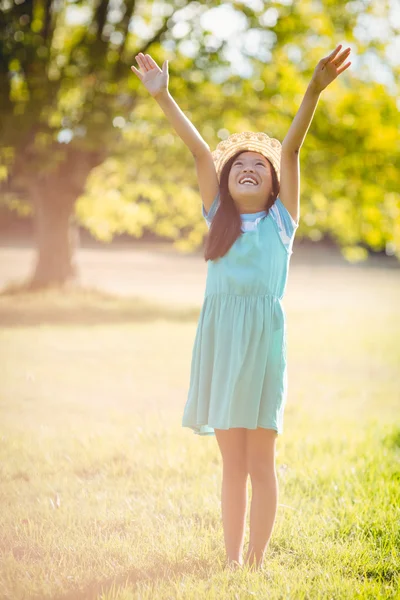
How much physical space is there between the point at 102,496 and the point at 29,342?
6147mm

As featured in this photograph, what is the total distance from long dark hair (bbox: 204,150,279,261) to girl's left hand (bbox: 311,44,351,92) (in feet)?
1.32

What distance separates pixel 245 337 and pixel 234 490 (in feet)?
2.07

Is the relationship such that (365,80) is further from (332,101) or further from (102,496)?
(102,496)

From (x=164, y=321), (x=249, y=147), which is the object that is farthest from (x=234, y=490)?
(x=164, y=321)

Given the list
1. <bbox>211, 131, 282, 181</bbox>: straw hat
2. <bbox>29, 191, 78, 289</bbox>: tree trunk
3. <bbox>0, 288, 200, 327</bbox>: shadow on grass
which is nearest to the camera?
<bbox>211, 131, 282, 181</bbox>: straw hat

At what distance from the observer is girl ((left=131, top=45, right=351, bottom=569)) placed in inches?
107

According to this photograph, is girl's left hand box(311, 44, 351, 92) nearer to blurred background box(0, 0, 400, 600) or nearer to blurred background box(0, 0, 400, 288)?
blurred background box(0, 0, 400, 600)

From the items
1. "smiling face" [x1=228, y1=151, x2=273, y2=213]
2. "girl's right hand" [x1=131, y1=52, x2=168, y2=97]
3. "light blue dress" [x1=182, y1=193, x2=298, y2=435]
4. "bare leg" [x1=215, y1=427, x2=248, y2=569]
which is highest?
"girl's right hand" [x1=131, y1=52, x2=168, y2=97]

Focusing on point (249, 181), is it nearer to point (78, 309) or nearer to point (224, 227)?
point (224, 227)

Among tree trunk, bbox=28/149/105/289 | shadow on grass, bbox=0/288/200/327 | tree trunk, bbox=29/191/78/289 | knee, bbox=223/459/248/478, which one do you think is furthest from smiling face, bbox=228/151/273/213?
tree trunk, bbox=29/191/78/289

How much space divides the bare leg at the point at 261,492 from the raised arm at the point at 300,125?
37.3 inches

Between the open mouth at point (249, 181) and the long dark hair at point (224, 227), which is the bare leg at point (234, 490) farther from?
the open mouth at point (249, 181)

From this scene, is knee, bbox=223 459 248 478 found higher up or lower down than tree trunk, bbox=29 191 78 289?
lower down

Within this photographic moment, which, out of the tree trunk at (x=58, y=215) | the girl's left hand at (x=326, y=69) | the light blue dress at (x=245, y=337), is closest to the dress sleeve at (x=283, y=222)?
the light blue dress at (x=245, y=337)
